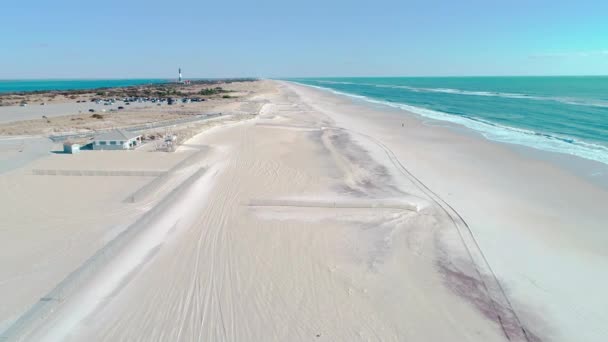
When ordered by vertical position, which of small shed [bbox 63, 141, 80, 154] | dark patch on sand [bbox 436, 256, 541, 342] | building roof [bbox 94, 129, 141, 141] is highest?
building roof [bbox 94, 129, 141, 141]

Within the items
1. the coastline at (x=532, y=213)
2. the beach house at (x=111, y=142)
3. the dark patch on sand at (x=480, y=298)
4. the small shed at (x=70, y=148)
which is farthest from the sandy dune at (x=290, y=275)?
the small shed at (x=70, y=148)

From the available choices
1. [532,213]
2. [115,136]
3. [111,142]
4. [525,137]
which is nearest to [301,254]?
[532,213]

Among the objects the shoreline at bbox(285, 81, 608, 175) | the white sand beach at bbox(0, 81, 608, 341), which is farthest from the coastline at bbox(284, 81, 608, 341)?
the shoreline at bbox(285, 81, 608, 175)

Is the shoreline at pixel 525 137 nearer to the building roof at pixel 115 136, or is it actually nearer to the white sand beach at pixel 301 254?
the white sand beach at pixel 301 254

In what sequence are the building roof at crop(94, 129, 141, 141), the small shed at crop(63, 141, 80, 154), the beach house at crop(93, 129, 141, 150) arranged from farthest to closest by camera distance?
the building roof at crop(94, 129, 141, 141), the beach house at crop(93, 129, 141, 150), the small shed at crop(63, 141, 80, 154)

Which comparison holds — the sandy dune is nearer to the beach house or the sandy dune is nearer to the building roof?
the beach house

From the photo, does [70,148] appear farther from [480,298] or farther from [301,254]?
[480,298]

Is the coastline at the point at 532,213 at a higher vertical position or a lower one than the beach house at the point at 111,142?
lower

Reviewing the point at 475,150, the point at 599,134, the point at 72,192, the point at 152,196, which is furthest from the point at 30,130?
the point at 599,134

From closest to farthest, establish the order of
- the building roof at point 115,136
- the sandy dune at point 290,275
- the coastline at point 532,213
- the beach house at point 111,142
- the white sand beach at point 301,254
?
the sandy dune at point 290,275 → the white sand beach at point 301,254 → the coastline at point 532,213 → the beach house at point 111,142 → the building roof at point 115,136
